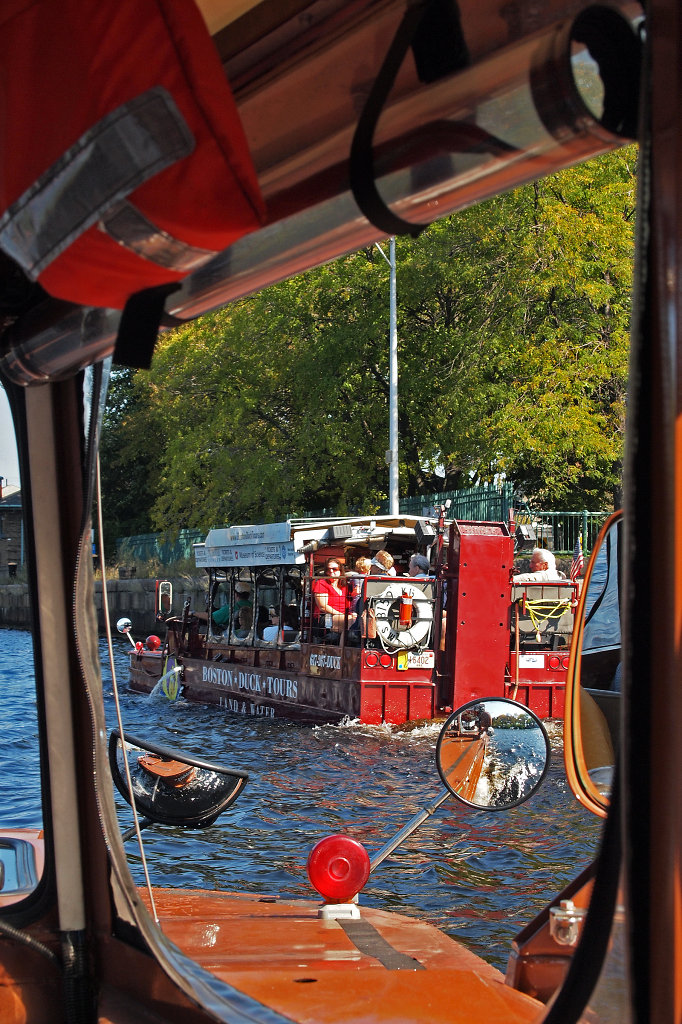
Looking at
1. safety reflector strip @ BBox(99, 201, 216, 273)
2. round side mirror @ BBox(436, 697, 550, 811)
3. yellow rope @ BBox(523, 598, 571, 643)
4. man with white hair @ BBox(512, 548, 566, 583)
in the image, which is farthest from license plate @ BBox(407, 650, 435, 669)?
safety reflector strip @ BBox(99, 201, 216, 273)

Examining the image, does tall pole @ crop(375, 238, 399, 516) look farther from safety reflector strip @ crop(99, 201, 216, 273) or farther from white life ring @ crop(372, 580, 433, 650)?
safety reflector strip @ crop(99, 201, 216, 273)

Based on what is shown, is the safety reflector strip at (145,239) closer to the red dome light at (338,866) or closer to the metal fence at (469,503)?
the red dome light at (338,866)

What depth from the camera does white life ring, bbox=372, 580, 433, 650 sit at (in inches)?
560

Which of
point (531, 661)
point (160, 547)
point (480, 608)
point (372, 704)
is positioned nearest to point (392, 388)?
point (480, 608)

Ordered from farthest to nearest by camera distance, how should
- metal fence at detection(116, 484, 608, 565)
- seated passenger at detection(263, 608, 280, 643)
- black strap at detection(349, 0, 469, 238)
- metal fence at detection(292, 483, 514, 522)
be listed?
1. metal fence at detection(292, 483, 514, 522)
2. metal fence at detection(116, 484, 608, 565)
3. seated passenger at detection(263, 608, 280, 643)
4. black strap at detection(349, 0, 469, 238)

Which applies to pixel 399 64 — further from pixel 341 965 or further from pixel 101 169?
pixel 341 965

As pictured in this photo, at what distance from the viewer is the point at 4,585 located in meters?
2.84

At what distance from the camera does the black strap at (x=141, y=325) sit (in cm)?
164

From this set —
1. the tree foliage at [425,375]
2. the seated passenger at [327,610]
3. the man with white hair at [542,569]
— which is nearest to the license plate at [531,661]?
the man with white hair at [542,569]

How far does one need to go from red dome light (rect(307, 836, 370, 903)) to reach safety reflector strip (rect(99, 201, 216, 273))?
6.57 ft

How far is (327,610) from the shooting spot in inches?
619

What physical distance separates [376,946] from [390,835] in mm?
7018

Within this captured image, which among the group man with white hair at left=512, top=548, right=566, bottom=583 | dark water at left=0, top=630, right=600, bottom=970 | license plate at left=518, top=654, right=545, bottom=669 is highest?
man with white hair at left=512, top=548, right=566, bottom=583

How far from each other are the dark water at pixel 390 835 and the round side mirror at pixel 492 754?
6.51 feet
